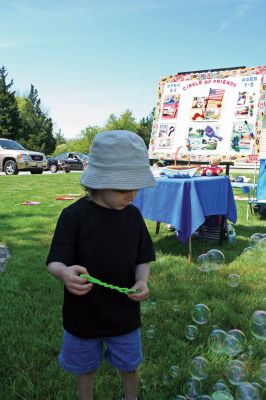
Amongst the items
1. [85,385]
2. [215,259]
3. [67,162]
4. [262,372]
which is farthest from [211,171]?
[67,162]

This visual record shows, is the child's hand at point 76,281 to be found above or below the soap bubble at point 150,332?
above

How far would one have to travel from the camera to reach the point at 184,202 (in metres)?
4.79

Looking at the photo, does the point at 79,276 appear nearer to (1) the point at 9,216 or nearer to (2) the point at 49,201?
Answer: (1) the point at 9,216

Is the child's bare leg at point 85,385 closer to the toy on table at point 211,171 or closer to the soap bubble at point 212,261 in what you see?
the soap bubble at point 212,261

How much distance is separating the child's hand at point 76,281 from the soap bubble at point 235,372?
117cm

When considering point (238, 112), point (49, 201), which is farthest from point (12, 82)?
point (238, 112)

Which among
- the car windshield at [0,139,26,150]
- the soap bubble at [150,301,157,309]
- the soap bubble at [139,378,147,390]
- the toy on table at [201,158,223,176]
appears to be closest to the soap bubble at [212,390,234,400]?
the soap bubble at [139,378,147,390]

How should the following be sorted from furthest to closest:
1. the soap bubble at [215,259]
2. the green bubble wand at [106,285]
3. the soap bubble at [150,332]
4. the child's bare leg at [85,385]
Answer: the soap bubble at [215,259], the soap bubble at [150,332], the child's bare leg at [85,385], the green bubble wand at [106,285]

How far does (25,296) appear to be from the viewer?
3613 mm

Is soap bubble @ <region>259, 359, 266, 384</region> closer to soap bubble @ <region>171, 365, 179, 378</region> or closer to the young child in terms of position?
soap bubble @ <region>171, 365, 179, 378</region>

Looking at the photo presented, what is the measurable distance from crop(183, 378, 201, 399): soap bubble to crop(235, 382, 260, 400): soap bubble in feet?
0.73

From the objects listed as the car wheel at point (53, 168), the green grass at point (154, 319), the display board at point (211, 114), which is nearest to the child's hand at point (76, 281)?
the green grass at point (154, 319)

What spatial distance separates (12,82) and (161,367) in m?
65.8

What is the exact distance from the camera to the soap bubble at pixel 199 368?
235 cm
